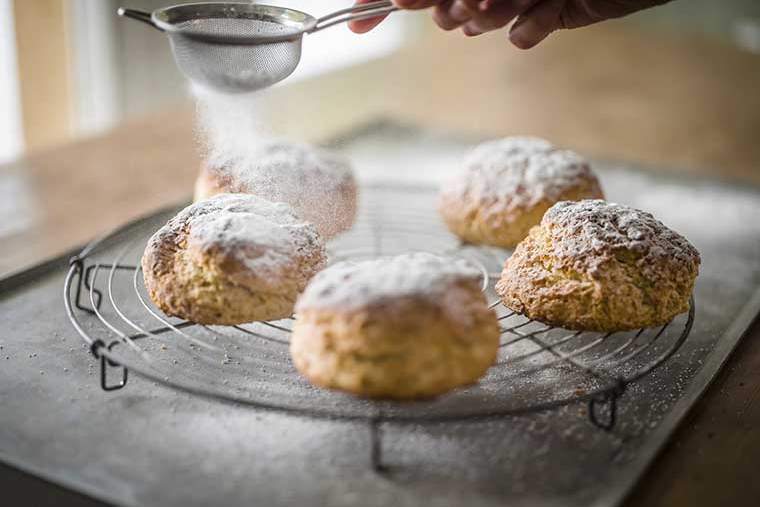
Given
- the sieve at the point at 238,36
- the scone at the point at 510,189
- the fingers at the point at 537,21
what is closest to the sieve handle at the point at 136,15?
the sieve at the point at 238,36

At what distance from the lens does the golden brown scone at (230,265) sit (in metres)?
1.93

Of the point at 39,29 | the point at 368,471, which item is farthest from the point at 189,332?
the point at 39,29

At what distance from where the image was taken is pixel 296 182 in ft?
8.26

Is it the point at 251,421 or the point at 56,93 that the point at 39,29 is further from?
the point at 251,421

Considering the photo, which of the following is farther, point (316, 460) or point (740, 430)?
point (740, 430)

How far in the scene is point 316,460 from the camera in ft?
5.54

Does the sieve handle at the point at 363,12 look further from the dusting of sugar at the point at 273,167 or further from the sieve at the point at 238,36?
the dusting of sugar at the point at 273,167

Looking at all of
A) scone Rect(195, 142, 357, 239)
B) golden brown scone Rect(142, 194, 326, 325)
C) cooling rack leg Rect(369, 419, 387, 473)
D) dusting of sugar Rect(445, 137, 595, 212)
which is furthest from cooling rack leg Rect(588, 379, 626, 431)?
scone Rect(195, 142, 357, 239)

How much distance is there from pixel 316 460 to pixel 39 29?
336 cm

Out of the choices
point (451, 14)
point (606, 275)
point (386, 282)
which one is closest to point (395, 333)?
point (386, 282)

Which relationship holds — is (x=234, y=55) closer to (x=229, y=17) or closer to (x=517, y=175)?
(x=229, y=17)

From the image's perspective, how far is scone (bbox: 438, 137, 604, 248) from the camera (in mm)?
2555

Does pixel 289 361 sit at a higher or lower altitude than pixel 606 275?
lower

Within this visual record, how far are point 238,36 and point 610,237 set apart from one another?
974 mm
